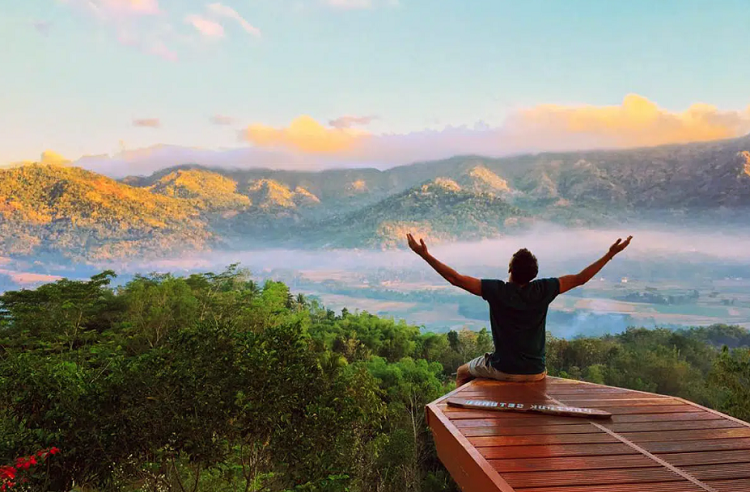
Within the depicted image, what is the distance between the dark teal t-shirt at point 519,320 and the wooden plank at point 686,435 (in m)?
0.90

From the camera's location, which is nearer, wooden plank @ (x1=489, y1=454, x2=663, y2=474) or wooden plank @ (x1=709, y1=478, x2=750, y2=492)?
wooden plank @ (x1=709, y1=478, x2=750, y2=492)

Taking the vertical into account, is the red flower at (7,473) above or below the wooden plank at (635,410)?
below

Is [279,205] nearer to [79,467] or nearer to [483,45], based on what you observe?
[483,45]

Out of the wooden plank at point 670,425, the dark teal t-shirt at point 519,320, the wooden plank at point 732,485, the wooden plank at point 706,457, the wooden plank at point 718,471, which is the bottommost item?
the wooden plank at point 670,425

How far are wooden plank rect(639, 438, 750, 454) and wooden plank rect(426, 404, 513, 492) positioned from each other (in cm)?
70

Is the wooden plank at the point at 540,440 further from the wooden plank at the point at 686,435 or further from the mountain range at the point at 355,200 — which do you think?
the mountain range at the point at 355,200

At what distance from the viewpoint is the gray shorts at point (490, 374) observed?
3258mm

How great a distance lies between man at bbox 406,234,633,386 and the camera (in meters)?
3.12

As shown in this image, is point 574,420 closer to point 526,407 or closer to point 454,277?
point 526,407

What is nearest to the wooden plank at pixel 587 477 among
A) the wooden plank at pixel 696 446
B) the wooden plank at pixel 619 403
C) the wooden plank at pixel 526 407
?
the wooden plank at pixel 696 446

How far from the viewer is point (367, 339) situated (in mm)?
32156

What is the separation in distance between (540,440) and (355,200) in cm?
9952

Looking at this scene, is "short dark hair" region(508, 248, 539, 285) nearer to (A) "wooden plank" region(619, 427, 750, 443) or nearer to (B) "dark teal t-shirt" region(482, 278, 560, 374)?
(B) "dark teal t-shirt" region(482, 278, 560, 374)

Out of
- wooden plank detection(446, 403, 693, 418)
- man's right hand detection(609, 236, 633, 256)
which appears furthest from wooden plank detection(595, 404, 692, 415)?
man's right hand detection(609, 236, 633, 256)
